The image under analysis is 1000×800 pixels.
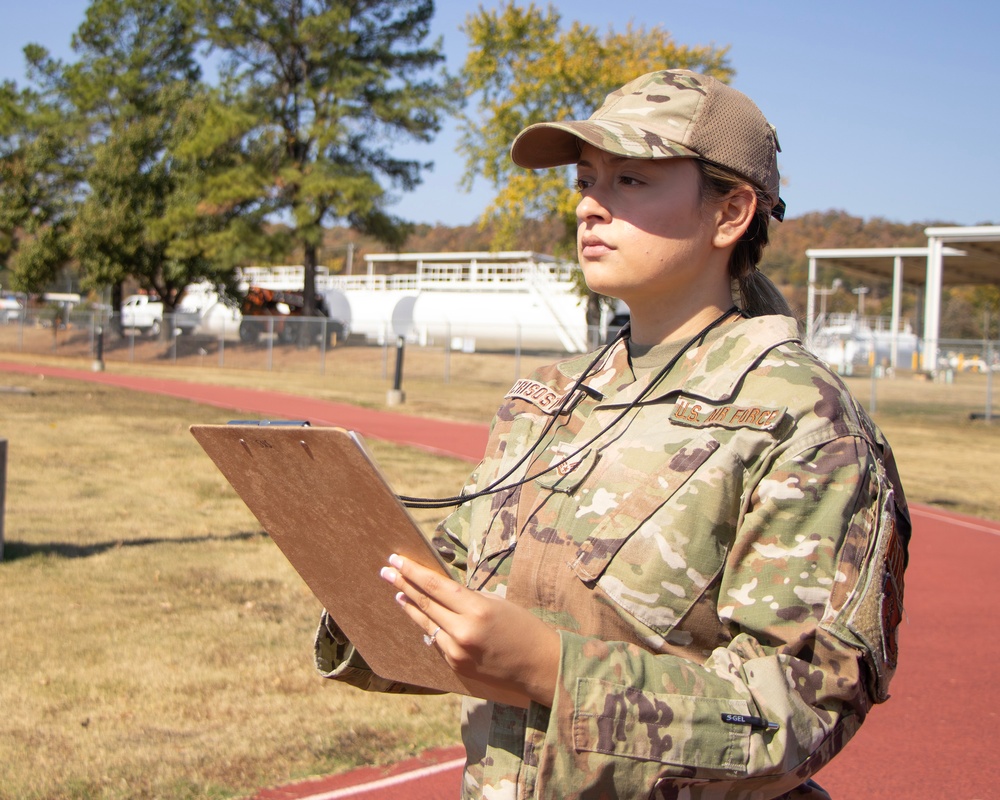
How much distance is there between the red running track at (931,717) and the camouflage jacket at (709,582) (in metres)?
2.64

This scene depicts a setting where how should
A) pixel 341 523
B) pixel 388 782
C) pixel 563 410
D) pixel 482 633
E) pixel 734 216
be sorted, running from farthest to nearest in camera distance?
pixel 388 782 < pixel 563 410 < pixel 734 216 < pixel 341 523 < pixel 482 633

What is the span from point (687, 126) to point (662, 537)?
677 millimetres

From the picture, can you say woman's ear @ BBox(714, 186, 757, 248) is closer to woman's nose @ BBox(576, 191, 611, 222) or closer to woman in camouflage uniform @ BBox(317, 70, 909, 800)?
woman in camouflage uniform @ BBox(317, 70, 909, 800)

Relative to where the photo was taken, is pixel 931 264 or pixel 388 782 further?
pixel 931 264

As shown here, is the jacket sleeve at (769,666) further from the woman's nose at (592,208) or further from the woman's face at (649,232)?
the woman's nose at (592,208)

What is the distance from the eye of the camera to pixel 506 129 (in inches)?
1420

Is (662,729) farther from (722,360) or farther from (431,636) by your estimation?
(722,360)

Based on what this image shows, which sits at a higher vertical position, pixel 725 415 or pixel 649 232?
pixel 649 232

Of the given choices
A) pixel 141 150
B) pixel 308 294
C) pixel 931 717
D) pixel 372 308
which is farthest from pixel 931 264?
pixel 931 717

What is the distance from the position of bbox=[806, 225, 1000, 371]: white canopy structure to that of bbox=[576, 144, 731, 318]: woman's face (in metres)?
30.9

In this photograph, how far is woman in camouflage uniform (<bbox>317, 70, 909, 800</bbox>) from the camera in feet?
4.54

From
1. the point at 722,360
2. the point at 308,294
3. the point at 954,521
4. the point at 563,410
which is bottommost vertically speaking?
the point at 954,521

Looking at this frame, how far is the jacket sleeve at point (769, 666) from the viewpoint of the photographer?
1380 mm

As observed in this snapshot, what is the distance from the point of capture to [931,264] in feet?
134
